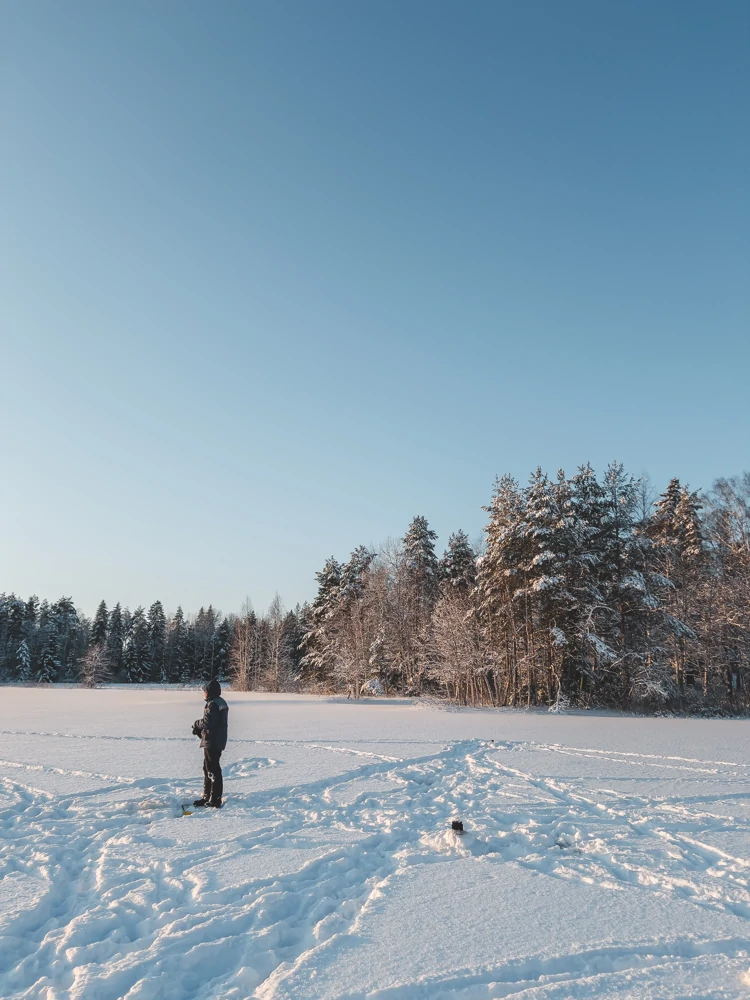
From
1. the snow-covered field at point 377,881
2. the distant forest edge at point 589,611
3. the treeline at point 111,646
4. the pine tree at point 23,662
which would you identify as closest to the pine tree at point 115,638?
the treeline at point 111,646

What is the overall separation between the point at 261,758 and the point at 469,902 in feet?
27.4

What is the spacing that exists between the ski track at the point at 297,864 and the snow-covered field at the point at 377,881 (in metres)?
0.02

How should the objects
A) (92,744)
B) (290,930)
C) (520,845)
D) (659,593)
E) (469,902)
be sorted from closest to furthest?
(290,930)
(469,902)
(520,845)
(92,744)
(659,593)

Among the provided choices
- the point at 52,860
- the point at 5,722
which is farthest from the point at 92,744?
the point at 52,860

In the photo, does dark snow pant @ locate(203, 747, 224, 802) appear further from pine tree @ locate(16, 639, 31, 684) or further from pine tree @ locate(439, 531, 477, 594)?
pine tree @ locate(16, 639, 31, 684)

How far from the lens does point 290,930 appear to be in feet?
13.9

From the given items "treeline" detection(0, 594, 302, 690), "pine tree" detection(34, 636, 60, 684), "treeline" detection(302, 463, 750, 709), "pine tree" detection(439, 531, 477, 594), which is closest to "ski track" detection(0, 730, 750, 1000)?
"treeline" detection(302, 463, 750, 709)

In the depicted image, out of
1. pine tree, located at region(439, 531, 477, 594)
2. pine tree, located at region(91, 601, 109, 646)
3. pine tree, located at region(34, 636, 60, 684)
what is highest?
pine tree, located at region(439, 531, 477, 594)

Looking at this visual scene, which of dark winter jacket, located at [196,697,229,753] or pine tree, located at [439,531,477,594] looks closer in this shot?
dark winter jacket, located at [196,697,229,753]

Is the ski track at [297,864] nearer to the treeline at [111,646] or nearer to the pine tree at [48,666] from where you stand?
the treeline at [111,646]

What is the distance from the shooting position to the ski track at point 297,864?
12.1 ft

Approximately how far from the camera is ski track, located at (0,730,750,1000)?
3678 mm

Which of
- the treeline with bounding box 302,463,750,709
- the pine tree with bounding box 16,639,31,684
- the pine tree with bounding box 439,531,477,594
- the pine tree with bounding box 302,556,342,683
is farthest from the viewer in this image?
the pine tree with bounding box 16,639,31,684

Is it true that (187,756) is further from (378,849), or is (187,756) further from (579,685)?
(579,685)
